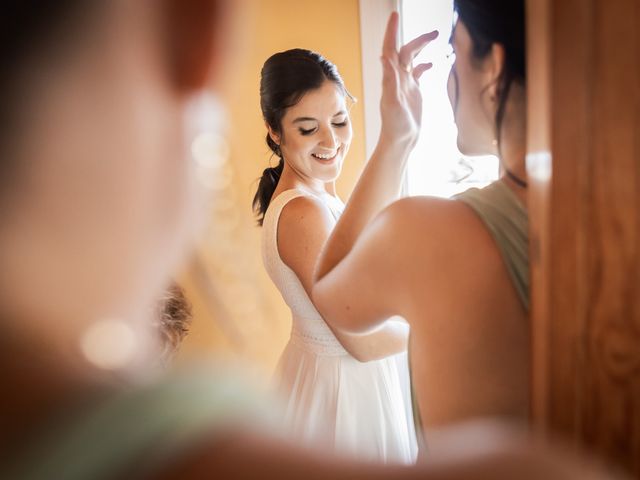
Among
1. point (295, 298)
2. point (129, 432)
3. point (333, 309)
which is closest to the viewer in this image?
point (129, 432)

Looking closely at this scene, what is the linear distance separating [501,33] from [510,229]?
201 millimetres

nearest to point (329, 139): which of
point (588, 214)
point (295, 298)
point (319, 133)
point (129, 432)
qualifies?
point (319, 133)

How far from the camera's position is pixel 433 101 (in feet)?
1.91

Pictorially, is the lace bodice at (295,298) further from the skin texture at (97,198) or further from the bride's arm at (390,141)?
the skin texture at (97,198)

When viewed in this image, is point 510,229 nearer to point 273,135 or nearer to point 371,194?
point 371,194

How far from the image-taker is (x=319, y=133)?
724 mm

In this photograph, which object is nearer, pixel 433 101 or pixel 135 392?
pixel 135 392

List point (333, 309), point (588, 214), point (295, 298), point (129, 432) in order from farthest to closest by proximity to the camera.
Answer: point (295, 298) → point (333, 309) → point (588, 214) → point (129, 432)

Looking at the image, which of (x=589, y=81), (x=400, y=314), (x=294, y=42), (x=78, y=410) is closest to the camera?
(x=78, y=410)

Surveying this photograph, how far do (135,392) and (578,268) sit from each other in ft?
1.17

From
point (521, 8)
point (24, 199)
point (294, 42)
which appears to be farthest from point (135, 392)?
point (294, 42)

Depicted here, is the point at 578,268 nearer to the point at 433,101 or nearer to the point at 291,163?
the point at 433,101

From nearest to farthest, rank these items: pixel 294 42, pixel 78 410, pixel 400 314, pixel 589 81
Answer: pixel 78 410
pixel 589 81
pixel 400 314
pixel 294 42

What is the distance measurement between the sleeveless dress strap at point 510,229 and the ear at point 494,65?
0.11 metres
